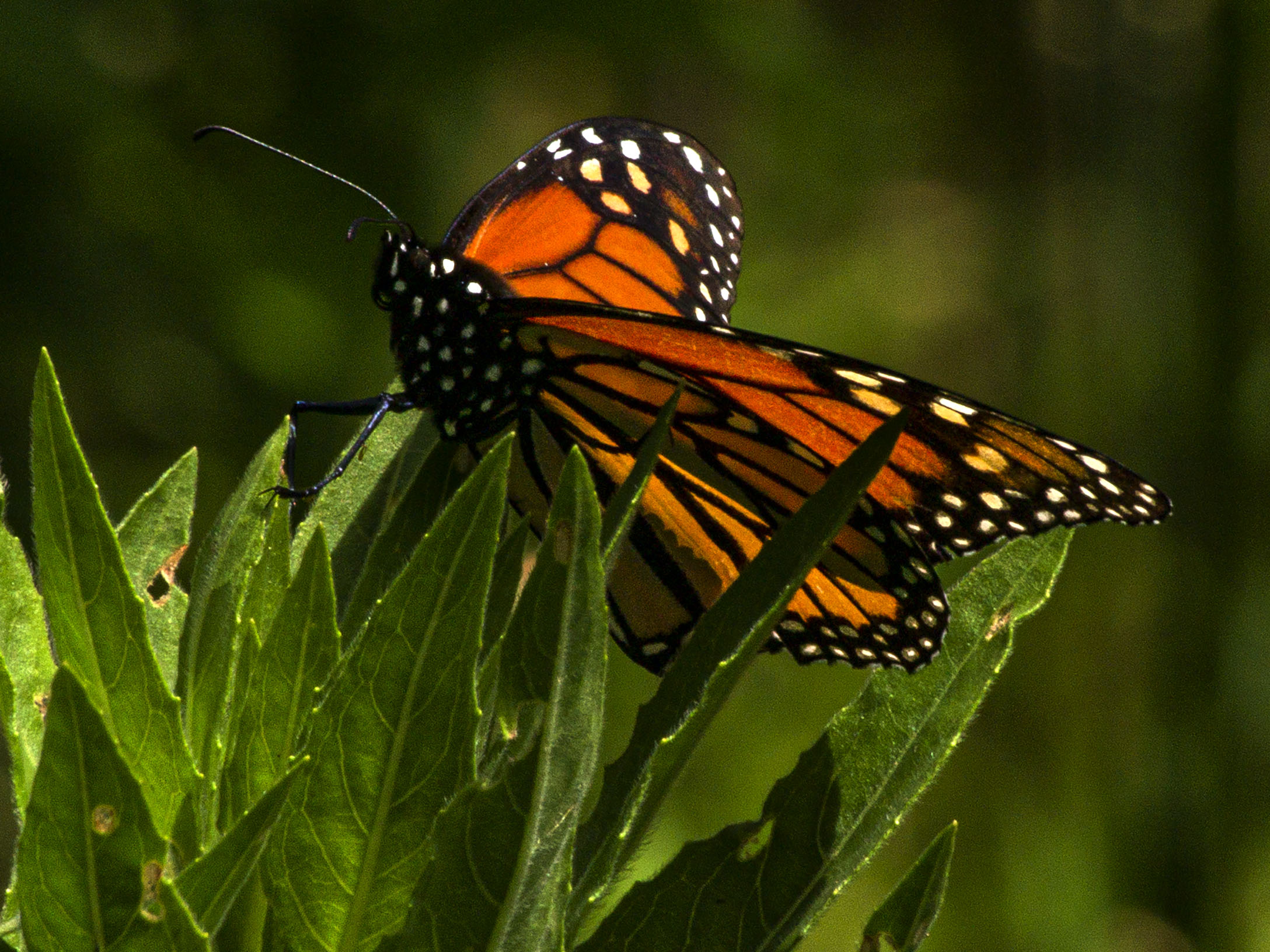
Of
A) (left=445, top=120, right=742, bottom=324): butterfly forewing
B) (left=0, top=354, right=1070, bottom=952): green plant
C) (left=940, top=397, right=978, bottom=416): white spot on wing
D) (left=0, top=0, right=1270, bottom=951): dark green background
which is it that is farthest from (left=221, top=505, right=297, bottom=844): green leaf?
(left=0, top=0, right=1270, bottom=951): dark green background

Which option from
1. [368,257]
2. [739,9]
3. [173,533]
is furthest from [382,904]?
[739,9]

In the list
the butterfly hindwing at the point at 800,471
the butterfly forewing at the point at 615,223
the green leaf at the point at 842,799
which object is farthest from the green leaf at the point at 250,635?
the butterfly forewing at the point at 615,223

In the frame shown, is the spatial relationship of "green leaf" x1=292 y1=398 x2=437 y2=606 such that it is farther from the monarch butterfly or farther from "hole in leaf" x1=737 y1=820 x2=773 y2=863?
"hole in leaf" x1=737 y1=820 x2=773 y2=863

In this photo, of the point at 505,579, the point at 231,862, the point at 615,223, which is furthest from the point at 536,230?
the point at 231,862

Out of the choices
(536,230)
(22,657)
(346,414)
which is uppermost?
(536,230)

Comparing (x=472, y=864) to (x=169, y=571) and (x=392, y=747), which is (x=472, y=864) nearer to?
(x=392, y=747)

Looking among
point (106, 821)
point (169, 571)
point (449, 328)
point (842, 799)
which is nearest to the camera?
point (106, 821)

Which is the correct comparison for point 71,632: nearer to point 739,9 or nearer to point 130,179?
point 130,179
